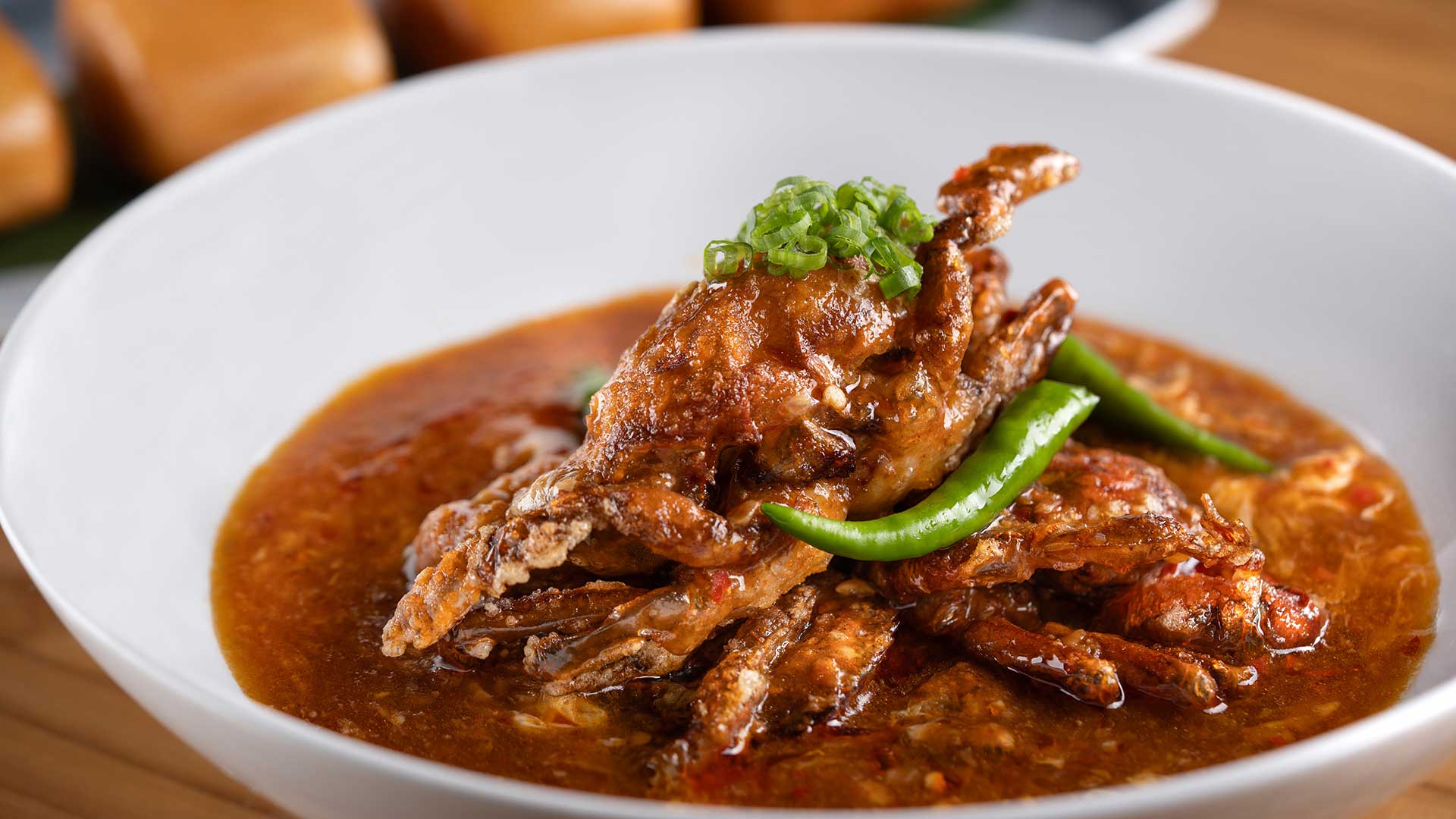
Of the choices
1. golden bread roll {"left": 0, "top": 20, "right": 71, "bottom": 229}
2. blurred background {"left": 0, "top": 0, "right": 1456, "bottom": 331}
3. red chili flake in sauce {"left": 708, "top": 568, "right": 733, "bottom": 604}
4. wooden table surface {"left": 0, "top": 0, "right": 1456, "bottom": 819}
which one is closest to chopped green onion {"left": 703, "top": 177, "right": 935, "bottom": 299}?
red chili flake in sauce {"left": 708, "top": 568, "right": 733, "bottom": 604}

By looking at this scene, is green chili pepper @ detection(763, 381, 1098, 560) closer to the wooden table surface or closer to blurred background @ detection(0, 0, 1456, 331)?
the wooden table surface

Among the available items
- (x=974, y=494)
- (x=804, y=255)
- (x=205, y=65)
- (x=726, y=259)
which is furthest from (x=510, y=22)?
(x=974, y=494)

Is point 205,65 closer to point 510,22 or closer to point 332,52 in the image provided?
point 332,52

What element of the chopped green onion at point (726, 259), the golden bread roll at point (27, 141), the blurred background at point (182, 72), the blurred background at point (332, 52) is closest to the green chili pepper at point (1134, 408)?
the chopped green onion at point (726, 259)

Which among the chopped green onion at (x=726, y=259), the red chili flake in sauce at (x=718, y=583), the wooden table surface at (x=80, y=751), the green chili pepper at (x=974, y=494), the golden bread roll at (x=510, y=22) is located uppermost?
the chopped green onion at (x=726, y=259)

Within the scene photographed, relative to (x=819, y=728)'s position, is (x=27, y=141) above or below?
above

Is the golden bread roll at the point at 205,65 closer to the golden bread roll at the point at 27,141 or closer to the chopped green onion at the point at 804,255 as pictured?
the golden bread roll at the point at 27,141
